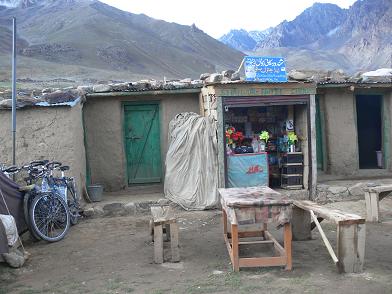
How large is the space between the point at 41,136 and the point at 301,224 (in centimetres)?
505

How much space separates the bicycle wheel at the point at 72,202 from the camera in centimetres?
872

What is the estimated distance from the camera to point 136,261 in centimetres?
648

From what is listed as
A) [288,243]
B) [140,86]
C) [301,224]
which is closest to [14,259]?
[288,243]

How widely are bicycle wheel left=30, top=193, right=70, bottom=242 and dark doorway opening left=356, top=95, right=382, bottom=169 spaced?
28.0 ft

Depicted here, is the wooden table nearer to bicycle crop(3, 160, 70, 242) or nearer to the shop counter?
bicycle crop(3, 160, 70, 242)

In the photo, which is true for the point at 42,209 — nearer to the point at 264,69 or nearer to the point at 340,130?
the point at 264,69

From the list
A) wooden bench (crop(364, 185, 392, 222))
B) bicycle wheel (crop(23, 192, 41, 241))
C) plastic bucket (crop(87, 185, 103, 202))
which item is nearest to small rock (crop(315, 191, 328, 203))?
wooden bench (crop(364, 185, 392, 222))

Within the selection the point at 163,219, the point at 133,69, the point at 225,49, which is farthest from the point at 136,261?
the point at 225,49

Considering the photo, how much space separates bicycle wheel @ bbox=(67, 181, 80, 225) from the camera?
343 inches

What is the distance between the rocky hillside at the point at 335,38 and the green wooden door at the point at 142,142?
1891 inches

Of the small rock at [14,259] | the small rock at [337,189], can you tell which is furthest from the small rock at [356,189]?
the small rock at [14,259]

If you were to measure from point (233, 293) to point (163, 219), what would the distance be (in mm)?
1693

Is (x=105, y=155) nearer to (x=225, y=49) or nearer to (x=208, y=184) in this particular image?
(x=208, y=184)

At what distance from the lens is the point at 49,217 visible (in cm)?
764
